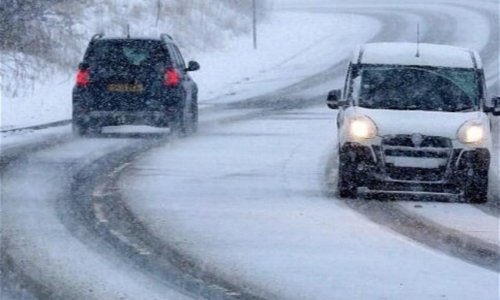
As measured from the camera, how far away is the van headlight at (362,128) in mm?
15523

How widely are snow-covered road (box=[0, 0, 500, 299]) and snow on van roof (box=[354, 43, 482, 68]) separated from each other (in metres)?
1.56

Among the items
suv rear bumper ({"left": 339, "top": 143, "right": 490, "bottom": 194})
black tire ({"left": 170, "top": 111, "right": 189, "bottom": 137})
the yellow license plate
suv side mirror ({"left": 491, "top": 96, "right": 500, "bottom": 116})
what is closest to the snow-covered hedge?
black tire ({"left": 170, "top": 111, "right": 189, "bottom": 137})

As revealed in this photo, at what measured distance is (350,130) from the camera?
15.6m

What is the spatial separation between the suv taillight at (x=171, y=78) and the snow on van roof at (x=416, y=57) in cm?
704

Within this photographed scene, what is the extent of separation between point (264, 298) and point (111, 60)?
14.4 metres

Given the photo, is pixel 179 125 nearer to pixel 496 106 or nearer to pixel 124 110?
pixel 124 110

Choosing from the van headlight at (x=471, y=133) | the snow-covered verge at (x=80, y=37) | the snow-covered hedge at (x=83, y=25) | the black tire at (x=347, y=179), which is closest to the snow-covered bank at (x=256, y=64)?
the snow-covered verge at (x=80, y=37)

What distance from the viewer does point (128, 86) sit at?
23516 mm

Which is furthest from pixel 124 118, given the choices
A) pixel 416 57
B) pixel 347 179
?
pixel 347 179

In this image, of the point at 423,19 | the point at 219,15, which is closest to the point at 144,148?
the point at 219,15

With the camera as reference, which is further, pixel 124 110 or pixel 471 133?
pixel 124 110

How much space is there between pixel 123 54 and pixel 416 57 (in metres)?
7.90

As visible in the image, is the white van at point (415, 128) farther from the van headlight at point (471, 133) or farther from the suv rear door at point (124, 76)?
the suv rear door at point (124, 76)

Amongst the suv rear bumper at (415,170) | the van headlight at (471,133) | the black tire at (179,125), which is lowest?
the black tire at (179,125)
